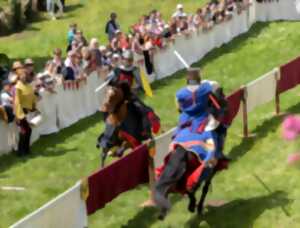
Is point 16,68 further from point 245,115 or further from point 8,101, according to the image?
point 245,115

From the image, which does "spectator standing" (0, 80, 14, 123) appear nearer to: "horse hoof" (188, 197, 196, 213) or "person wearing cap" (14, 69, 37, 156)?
"person wearing cap" (14, 69, 37, 156)

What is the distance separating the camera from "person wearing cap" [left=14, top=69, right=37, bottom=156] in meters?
15.4

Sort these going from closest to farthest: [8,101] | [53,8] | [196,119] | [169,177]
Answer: [169,177]
[196,119]
[8,101]
[53,8]

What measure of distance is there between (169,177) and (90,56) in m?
10.2

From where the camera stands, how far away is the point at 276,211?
11.0 m

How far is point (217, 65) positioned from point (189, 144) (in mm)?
14357

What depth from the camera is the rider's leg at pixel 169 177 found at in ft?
31.6

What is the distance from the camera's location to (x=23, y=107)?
1562 centimetres

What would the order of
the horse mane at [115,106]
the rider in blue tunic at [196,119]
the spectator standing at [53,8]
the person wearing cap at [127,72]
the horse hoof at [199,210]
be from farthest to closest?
the spectator standing at [53,8], the person wearing cap at [127,72], the horse mane at [115,106], the horse hoof at [199,210], the rider in blue tunic at [196,119]

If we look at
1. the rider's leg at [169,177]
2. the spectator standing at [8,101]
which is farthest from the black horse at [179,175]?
the spectator standing at [8,101]

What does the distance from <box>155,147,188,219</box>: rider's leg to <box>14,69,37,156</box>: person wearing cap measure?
6.09 meters

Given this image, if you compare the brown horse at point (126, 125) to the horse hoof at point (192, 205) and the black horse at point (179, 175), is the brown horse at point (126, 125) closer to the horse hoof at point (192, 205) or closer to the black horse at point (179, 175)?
the horse hoof at point (192, 205)

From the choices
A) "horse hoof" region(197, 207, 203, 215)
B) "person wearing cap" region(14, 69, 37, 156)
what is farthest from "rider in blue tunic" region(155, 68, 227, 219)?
"person wearing cap" region(14, 69, 37, 156)

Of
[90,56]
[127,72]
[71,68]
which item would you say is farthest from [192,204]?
[90,56]
